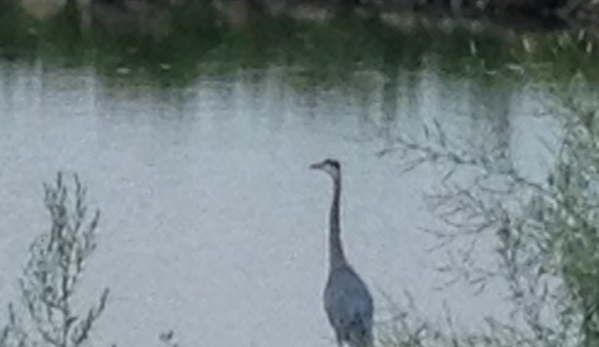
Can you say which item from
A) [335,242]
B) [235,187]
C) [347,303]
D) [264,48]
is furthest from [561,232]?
[264,48]

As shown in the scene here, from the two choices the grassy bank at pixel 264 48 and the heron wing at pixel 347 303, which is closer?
the heron wing at pixel 347 303

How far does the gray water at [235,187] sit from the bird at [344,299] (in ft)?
1.89

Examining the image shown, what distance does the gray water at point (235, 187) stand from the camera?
12461mm

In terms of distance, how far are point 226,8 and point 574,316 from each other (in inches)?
1140

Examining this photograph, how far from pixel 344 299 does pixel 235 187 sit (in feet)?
26.1

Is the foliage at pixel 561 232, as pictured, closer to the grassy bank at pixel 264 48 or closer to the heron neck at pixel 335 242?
the heron neck at pixel 335 242

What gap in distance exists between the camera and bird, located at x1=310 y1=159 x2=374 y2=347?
9.05m

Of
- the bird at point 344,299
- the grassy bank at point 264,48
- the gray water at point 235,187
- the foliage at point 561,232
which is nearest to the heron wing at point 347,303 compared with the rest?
the bird at point 344,299

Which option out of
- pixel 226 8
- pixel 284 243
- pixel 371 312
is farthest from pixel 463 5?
pixel 371 312

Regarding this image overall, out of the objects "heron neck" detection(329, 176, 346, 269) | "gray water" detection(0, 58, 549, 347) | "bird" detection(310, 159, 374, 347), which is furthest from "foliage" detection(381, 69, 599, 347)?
"heron neck" detection(329, 176, 346, 269)

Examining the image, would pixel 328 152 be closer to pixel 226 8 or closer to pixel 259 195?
pixel 259 195

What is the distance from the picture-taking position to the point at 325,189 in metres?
17.2

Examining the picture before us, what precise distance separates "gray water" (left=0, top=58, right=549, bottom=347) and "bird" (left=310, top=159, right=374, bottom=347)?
1.89ft

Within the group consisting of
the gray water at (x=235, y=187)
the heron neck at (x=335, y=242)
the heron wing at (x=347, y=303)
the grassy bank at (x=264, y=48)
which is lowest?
the heron wing at (x=347, y=303)
